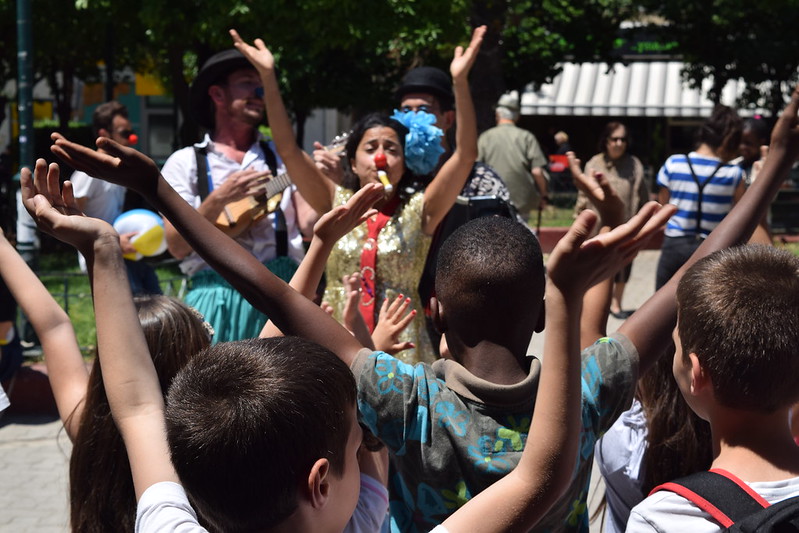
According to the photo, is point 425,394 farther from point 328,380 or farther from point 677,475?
point 677,475

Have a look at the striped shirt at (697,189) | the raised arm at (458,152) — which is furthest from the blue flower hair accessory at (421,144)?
the striped shirt at (697,189)

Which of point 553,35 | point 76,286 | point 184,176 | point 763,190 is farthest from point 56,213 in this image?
point 553,35

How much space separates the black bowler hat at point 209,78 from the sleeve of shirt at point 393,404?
272cm

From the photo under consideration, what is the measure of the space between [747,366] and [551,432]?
40 centimetres

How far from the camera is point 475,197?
164 inches

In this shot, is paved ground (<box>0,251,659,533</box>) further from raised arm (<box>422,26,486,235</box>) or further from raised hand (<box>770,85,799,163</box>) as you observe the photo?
raised hand (<box>770,85,799,163</box>)

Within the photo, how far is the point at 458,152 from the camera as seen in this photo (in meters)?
3.68

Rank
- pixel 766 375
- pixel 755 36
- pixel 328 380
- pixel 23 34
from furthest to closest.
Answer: pixel 755 36, pixel 23 34, pixel 766 375, pixel 328 380

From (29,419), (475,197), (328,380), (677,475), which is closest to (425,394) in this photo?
(328,380)

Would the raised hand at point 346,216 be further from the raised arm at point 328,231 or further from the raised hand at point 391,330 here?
the raised hand at point 391,330

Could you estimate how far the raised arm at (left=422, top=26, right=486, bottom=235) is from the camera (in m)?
3.52

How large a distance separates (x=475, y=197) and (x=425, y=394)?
7.36ft

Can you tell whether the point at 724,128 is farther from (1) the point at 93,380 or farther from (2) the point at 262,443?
(2) the point at 262,443

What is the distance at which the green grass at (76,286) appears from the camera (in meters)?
7.61
